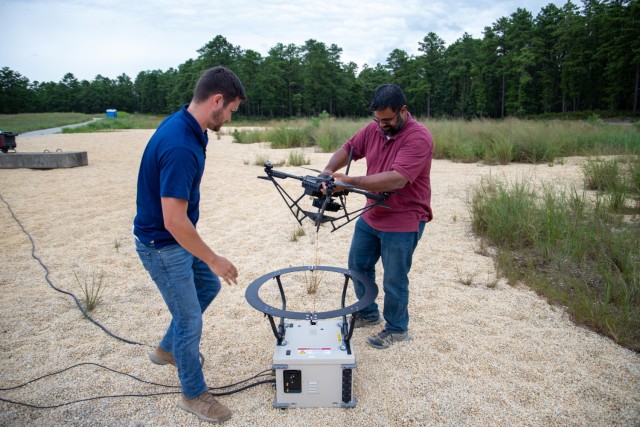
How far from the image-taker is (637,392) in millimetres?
2770

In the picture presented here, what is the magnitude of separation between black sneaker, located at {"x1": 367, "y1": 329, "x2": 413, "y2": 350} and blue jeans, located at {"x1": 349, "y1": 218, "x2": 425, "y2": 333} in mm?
34

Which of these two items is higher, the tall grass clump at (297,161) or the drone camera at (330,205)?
the drone camera at (330,205)

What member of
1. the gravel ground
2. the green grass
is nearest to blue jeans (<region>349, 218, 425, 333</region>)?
the gravel ground

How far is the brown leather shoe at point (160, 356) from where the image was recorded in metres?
3.09

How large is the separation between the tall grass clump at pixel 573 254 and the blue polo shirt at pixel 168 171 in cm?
342

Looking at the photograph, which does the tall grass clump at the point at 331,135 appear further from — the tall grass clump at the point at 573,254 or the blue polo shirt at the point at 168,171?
the blue polo shirt at the point at 168,171

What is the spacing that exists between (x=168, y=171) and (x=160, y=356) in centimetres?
170

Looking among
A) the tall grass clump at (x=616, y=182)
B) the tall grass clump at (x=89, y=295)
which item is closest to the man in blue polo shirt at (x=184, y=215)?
the tall grass clump at (x=89, y=295)

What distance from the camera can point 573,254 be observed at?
472 centimetres

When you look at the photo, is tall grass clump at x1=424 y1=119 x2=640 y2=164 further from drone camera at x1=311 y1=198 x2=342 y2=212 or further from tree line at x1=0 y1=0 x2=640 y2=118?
tree line at x1=0 y1=0 x2=640 y2=118

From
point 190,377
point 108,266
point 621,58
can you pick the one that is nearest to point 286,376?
point 190,377

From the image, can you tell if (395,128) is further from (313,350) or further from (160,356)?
(160,356)

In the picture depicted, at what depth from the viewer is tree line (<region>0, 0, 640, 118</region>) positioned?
37.8 m

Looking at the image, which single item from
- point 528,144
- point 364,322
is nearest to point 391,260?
point 364,322
